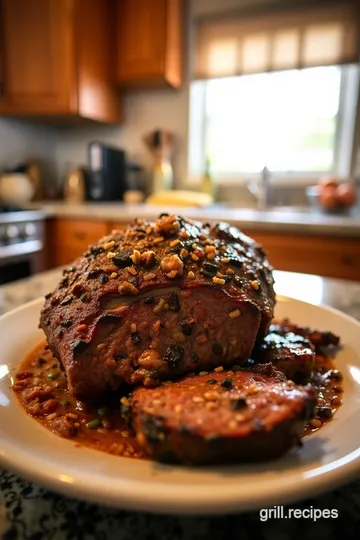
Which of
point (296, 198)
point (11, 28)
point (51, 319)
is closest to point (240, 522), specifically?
point (51, 319)

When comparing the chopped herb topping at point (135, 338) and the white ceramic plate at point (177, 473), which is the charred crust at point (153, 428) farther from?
the chopped herb topping at point (135, 338)

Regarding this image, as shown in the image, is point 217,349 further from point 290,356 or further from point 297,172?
point 297,172

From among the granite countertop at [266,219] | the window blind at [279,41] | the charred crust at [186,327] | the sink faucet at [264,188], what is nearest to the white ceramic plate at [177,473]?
the charred crust at [186,327]

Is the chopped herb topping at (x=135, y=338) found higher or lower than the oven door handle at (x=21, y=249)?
higher

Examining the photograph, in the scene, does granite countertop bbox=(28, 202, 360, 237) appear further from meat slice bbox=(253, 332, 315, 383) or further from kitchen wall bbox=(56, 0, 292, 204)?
meat slice bbox=(253, 332, 315, 383)

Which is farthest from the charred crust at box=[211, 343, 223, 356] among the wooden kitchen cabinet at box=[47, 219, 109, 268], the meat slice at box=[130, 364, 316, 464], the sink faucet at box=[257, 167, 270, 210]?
the sink faucet at box=[257, 167, 270, 210]

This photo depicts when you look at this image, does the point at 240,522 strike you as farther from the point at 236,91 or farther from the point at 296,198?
the point at 236,91
